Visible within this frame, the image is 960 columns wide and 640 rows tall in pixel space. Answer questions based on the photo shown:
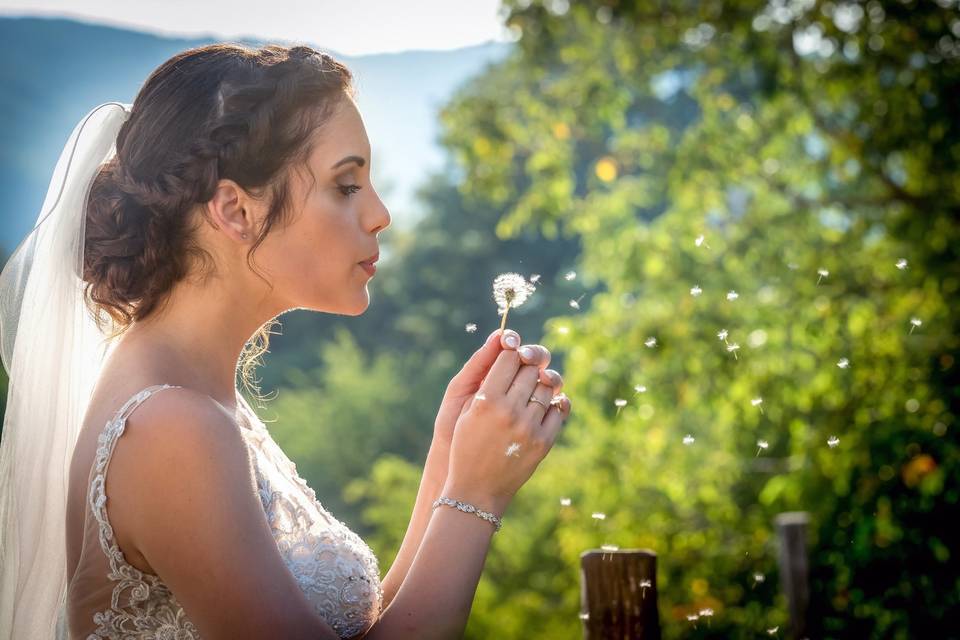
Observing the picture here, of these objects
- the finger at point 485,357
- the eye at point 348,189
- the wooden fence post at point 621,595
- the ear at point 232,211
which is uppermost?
the eye at point 348,189

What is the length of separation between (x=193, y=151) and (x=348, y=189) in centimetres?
35

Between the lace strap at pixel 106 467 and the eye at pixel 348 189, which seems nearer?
the lace strap at pixel 106 467

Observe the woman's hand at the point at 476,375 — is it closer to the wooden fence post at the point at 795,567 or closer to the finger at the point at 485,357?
the finger at the point at 485,357

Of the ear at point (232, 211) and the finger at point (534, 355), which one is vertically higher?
the ear at point (232, 211)

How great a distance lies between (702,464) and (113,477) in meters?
7.27

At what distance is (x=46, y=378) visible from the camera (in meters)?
2.43

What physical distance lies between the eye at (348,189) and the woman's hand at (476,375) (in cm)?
46

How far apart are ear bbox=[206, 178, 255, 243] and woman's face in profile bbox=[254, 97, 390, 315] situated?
0.05 meters

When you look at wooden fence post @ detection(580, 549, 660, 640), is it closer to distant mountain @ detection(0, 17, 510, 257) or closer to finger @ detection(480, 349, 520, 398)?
finger @ detection(480, 349, 520, 398)

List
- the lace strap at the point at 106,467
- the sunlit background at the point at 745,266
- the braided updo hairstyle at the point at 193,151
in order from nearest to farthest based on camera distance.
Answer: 1. the lace strap at the point at 106,467
2. the braided updo hairstyle at the point at 193,151
3. the sunlit background at the point at 745,266

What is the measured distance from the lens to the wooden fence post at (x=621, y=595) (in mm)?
2354

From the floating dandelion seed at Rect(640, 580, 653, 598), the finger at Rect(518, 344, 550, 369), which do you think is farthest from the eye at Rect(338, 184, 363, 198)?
the floating dandelion seed at Rect(640, 580, 653, 598)

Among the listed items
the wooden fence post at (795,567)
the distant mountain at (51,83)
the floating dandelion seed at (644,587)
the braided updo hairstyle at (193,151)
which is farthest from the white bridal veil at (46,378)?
the distant mountain at (51,83)

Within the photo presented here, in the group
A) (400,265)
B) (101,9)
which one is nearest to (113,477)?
(101,9)
